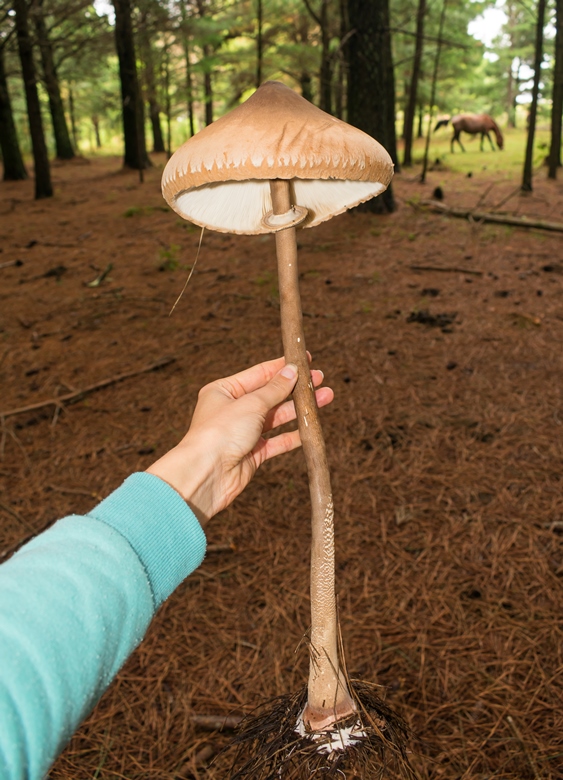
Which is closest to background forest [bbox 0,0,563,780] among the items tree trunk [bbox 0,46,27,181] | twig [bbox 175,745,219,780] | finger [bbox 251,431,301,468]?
twig [bbox 175,745,219,780]

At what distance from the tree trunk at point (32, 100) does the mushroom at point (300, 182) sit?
1056 centimetres

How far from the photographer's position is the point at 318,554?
1.55 meters

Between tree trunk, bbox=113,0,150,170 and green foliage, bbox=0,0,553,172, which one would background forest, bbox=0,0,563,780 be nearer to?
green foliage, bbox=0,0,553,172

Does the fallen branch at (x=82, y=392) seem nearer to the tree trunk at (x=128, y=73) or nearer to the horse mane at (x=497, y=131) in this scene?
the tree trunk at (x=128, y=73)

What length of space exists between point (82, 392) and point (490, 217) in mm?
6802

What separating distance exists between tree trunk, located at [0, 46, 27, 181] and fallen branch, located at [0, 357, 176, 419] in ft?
41.3

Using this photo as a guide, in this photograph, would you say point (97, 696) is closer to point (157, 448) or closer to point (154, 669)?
point (154, 669)

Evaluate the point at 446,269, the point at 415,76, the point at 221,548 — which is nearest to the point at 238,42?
the point at 415,76

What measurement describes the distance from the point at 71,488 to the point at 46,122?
28208mm

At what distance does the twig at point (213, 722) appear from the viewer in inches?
78.9

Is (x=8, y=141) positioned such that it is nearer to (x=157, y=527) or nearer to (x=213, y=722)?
(x=213, y=722)

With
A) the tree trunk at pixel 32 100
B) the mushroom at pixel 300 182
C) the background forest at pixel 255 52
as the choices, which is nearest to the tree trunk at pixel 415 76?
the background forest at pixel 255 52

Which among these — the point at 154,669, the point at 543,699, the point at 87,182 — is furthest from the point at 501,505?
the point at 87,182

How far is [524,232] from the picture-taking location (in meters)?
7.49
